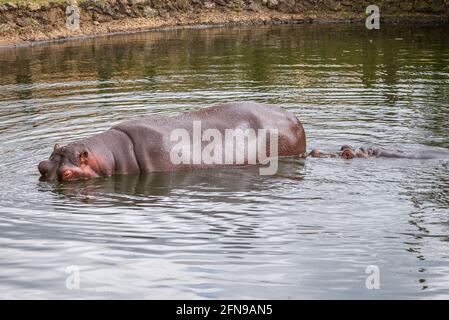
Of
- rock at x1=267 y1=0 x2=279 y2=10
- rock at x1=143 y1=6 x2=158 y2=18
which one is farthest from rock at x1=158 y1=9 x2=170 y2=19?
rock at x1=267 y1=0 x2=279 y2=10

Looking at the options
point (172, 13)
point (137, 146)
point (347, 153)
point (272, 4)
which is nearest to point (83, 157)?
point (137, 146)

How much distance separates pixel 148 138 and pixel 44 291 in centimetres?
385

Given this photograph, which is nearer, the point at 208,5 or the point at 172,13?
the point at 172,13

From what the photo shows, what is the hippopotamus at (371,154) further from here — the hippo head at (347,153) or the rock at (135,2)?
the rock at (135,2)

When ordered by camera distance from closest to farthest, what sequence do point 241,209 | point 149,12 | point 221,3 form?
point 241,209, point 149,12, point 221,3

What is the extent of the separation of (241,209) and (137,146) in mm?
2148

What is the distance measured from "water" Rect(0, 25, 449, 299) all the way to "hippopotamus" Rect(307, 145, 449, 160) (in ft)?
0.58

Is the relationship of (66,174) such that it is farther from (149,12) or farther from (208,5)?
(208,5)

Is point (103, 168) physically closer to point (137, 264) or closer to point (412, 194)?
point (137, 264)

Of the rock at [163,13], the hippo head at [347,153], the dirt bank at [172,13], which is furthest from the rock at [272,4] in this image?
the hippo head at [347,153]

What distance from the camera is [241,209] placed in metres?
8.19

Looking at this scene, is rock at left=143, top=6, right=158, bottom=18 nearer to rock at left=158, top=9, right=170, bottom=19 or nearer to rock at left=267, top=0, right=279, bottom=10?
rock at left=158, top=9, right=170, bottom=19

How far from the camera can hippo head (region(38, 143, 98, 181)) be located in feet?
31.4

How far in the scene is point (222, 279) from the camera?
6285 mm
